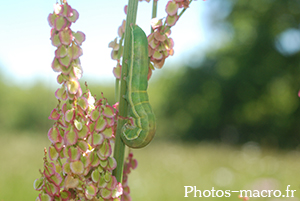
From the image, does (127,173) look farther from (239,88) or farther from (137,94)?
(239,88)

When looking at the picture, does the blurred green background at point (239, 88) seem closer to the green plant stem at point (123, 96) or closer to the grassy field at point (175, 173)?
the grassy field at point (175, 173)

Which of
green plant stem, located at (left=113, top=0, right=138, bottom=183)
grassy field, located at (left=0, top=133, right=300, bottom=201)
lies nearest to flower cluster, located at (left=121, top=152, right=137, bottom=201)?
green plant stem, located at (left=113, top=0, right=138, bottom=183)

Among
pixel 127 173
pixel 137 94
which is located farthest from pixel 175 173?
pixel 137 94

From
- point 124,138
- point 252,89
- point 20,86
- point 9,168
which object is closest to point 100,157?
point 124,138

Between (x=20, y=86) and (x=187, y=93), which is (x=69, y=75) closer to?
(x=187, y=93)

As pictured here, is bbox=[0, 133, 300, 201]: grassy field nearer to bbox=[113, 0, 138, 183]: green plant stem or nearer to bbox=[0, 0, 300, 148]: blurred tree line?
bbox=[113, 0, 138, 183]: green plant stem

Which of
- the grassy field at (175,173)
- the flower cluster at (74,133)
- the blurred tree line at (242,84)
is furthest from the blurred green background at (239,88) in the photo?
the flower cluster at (74,133)
